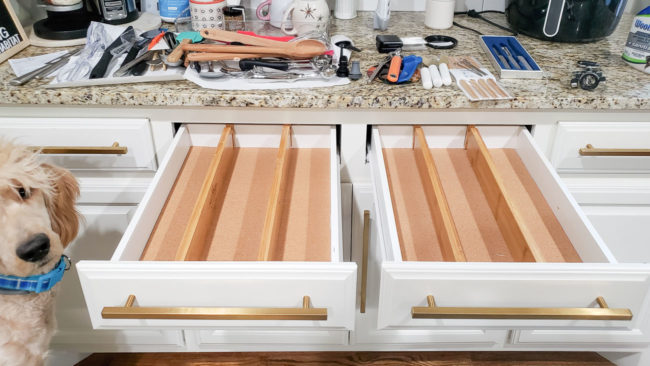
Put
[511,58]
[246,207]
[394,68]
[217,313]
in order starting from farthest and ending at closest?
[511,58], [394,68], [246,207], [217,313]

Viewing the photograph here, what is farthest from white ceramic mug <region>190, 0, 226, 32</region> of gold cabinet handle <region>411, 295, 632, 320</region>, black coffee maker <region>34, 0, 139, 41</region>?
gold cabinet handle <region>411, 295, 632, 320</region>

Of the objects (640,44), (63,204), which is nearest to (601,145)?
→ (640,44)

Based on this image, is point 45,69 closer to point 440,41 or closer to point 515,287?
point 440,41

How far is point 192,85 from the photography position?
1.13 meters

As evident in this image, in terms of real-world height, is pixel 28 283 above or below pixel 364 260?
above

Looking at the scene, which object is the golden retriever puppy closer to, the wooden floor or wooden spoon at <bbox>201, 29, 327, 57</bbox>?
wooden spoon at <bbox>201, 29, 327, 57</bbox>

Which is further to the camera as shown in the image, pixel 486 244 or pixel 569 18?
pixel 569 18

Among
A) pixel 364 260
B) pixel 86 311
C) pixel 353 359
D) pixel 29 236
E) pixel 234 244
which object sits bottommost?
pixel 353 359

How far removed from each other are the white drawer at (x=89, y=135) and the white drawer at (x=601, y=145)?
0.93 m

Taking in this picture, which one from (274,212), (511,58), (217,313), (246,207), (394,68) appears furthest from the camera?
(511,58)

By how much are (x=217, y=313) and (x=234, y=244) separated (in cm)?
20

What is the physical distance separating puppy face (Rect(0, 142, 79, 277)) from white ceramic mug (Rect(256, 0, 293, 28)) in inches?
27.9

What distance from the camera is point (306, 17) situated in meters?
1.31

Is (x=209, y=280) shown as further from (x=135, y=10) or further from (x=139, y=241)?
(x=135, y=10)
